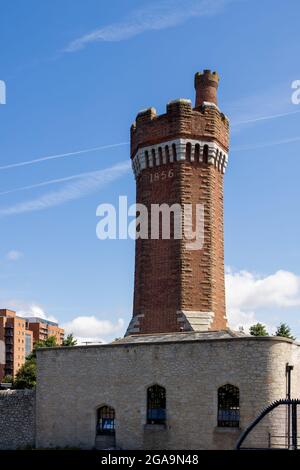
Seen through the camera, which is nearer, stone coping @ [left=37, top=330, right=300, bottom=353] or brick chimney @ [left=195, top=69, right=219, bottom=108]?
stone coping @ [left=37, top=330, right=300, bottom=353]

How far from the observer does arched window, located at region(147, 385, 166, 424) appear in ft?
101

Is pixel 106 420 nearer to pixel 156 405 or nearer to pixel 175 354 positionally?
pixel 156 405

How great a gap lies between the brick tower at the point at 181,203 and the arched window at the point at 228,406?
8019mm

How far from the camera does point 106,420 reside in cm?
3259

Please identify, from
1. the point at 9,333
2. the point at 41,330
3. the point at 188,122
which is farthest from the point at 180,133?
the point at 41,330

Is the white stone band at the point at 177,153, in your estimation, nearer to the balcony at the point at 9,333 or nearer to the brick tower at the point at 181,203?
the brick tower at the point at 181,203

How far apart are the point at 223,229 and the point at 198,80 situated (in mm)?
11601

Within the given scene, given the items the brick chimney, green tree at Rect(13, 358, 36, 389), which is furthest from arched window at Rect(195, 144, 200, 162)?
green tree at Rect(13, 358, 36, 389)

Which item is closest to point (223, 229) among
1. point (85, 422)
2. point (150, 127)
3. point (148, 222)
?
point (148, 222)

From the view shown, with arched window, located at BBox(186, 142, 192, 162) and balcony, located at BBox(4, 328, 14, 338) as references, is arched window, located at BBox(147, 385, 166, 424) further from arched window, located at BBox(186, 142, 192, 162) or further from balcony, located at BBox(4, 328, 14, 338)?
balcony, located at BBox(4, 328, 14, 338)

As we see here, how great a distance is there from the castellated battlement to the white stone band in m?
0.30

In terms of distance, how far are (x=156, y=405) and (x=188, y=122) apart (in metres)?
19.9

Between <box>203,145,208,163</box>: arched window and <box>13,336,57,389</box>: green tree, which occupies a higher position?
<box>203,145,208,163</box>: arched window

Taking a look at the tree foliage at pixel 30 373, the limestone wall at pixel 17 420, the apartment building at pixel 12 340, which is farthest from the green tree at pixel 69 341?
the apartment building at pixel 12 340
